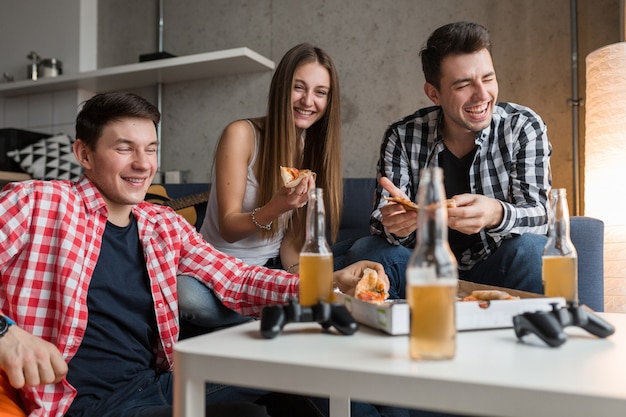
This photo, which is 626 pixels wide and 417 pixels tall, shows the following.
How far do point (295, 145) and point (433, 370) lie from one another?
5.31 feet

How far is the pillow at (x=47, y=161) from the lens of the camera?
358 cm

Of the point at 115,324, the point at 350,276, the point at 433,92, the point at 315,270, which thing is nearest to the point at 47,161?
the point at 433,92

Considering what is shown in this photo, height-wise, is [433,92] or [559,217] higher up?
[433,92]

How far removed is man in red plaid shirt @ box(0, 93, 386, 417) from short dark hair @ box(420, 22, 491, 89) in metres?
0.99

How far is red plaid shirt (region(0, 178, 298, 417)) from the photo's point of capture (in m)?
1.17

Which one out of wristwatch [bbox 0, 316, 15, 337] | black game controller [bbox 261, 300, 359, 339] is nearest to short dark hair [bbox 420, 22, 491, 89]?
black game controller [bbox 261, 300, 359, 339]

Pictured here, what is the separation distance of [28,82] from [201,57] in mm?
1310

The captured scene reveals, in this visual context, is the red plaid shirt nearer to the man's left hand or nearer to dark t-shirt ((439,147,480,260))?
the man's left hand

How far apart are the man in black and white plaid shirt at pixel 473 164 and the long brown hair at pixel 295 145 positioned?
0.20 meters

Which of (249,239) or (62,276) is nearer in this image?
(62,276)

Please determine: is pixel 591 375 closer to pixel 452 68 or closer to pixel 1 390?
pixel 1 390

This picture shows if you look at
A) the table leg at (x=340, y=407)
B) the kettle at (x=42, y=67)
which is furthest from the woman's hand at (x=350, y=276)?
the kettle at (x=42, y=67)

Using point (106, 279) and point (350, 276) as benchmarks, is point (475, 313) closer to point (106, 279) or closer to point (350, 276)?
point (350, 276)

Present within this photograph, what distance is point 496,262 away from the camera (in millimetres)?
1732
